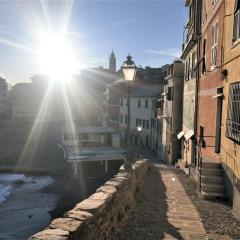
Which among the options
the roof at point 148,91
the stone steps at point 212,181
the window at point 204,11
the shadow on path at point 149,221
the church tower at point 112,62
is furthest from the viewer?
the church tower at point 112,62

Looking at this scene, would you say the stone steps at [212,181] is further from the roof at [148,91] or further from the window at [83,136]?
the window at [83,136]

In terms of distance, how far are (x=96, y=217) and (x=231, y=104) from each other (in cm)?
755

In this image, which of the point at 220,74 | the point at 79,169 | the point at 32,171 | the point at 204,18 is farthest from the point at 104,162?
the point at 220,74

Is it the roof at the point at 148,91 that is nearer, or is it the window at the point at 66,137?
the window at the point at 66,137

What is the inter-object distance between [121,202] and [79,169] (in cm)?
3320

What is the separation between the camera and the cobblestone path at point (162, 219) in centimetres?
839

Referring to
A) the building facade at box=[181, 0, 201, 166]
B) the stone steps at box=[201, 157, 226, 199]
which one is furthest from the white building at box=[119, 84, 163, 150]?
the stone steps at box=[201, 157, 226, 199]

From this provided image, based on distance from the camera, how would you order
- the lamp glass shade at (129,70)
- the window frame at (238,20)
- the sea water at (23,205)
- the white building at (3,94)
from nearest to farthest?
the lamp glass shade at (129,70)
the window frame at (238,20)
the sea water at (23,205)
the white building at (3,94)

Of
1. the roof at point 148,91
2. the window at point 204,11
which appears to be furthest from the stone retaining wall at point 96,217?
the roof at point 148,91

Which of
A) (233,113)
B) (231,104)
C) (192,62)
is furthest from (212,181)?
(192,62)

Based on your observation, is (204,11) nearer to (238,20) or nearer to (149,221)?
(238,20)

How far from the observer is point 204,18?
19.6 metres

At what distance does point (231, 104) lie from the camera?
40.8ft

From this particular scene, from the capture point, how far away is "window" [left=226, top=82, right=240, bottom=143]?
38.0 ft
